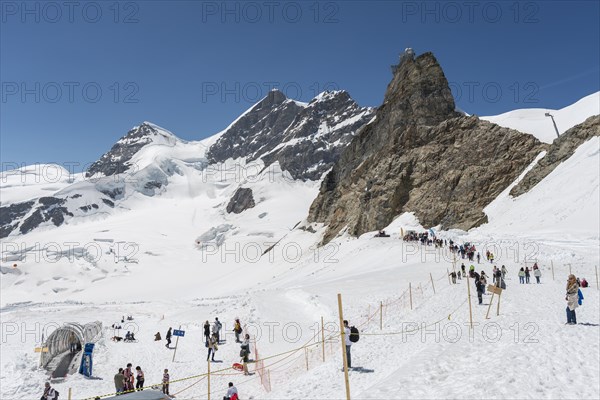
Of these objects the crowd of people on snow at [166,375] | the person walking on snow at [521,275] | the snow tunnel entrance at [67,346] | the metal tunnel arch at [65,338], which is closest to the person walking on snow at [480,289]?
the person walking on snow at [521,275]

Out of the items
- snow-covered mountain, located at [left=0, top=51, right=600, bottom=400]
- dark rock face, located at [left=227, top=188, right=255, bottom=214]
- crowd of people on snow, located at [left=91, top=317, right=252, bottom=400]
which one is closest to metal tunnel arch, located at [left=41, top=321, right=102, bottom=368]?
snow-covered mountain, located at [left=0, top=51, right=600, bottom=400]

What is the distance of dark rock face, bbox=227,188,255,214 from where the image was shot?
188 metres

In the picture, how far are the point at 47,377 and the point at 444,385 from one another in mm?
19958

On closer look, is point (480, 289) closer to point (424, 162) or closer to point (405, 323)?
point (405, 323)

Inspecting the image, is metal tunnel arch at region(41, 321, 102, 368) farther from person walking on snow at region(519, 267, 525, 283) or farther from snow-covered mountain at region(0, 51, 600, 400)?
person walking on snow at region(519, 267, 525, 283)

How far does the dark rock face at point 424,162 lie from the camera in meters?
63.7

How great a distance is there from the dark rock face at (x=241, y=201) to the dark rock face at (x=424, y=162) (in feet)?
303

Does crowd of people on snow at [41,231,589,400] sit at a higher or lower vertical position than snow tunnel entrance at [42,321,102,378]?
higher

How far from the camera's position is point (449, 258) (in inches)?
1610

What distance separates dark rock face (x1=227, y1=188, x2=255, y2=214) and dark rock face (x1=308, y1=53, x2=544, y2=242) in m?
92.4

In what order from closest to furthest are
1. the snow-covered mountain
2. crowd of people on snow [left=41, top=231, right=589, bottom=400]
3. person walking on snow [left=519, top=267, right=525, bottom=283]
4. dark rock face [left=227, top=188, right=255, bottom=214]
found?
the snow-covered mountain → crowd of people on snow [left=41, top=231, right=589, bottom=400] → person walking on snow [left=519, top=267, right=525, bottom=283] → dark rock face [left=227, top=188, right=255, bottom=214]

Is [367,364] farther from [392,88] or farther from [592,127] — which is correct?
[392,88]

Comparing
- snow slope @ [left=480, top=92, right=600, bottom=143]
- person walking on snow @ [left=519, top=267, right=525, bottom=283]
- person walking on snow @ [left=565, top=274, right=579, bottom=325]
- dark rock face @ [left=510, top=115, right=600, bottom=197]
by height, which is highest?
snow slope @ [left=480, top=92, right=600, bottom=143]

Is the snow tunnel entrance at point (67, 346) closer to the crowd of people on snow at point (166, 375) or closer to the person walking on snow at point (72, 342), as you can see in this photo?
the person walking on snow at point (72, 342)
